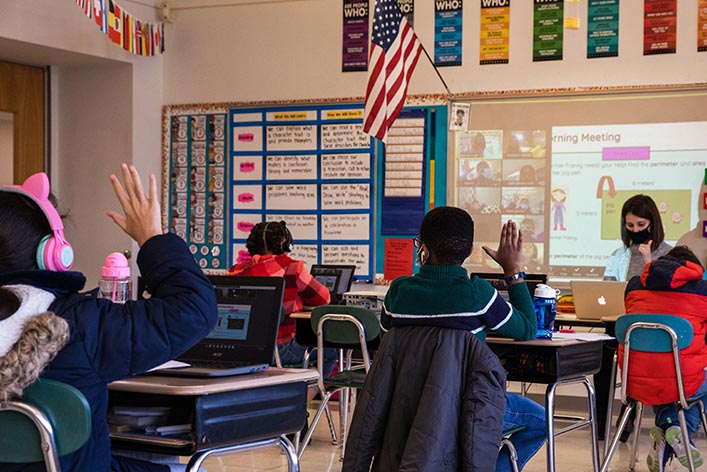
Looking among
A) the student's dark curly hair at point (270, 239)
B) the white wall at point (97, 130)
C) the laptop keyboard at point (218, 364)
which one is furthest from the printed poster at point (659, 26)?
the laptop keyboard at point (218, 364)

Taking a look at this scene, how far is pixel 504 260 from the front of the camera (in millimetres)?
3449

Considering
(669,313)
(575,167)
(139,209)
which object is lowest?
(669,313)

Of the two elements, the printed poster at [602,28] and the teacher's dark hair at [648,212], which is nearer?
the teacher's dark hair at [648,212]

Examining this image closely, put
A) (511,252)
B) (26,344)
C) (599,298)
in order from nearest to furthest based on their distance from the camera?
1. (26,344)
2. (511,252)
3. (599,298)

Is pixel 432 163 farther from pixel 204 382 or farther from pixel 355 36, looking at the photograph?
pixel 204 382

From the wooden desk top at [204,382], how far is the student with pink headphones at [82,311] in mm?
396

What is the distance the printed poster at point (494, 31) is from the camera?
6.85m

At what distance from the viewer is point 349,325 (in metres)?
4.71

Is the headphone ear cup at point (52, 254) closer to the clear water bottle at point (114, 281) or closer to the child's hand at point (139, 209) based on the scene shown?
the child's hand at point (139, 209)

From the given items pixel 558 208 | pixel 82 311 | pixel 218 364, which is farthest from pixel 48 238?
pixel 558 208

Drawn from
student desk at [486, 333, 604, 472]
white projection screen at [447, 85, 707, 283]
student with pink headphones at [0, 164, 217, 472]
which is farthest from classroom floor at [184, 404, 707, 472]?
student with pink headphones at [0, 164, 217, 472]

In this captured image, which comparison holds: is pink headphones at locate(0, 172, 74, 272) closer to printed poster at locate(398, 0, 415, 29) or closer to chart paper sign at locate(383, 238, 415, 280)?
chart paper sign at locate(383, 238, 415, 280)

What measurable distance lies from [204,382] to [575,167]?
464cm

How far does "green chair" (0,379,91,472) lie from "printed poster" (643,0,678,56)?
A: 17.9 ft
